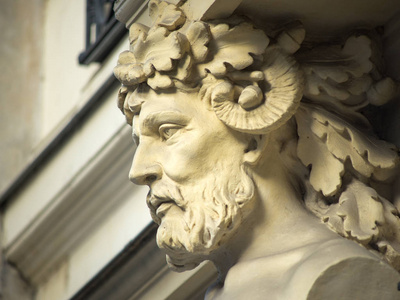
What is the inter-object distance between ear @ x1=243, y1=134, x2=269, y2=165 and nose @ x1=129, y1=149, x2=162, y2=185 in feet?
0.66

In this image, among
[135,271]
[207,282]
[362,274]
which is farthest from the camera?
[135,271]

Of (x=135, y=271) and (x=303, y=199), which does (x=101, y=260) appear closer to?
(x=135, y=271)

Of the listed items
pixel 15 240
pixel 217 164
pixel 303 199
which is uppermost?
pixel 217 164

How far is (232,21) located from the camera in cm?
326

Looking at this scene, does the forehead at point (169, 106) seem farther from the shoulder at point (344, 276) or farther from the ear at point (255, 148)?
the shoulder at point (344, 276)

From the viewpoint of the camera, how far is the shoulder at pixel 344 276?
9.68 ft

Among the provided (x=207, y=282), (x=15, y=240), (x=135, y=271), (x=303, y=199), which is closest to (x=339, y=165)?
(x=303, y=199)

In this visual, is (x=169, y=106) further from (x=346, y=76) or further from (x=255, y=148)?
(x=346, y=76)

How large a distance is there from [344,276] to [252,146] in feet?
1.44

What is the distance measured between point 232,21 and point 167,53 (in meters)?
0.17

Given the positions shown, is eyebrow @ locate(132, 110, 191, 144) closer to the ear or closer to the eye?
the eye

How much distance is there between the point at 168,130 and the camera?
10.6 feet

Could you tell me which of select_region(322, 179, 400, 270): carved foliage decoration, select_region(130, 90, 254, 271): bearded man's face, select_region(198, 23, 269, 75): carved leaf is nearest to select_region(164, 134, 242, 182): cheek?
select_region(130, 90, 254, 271): bearded man's face

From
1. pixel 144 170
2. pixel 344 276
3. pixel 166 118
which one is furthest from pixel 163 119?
pixel 344 276
